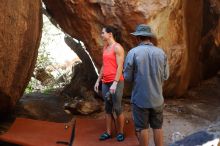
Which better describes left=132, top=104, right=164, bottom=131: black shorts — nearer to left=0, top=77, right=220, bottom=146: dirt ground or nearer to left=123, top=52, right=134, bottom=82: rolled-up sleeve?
left=123, top=52, right=134, bottom=82: rolled-up sleeve

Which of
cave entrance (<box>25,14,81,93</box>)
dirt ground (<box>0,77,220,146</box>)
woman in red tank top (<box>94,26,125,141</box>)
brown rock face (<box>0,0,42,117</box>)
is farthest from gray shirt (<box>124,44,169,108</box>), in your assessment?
cave entrance (<box>25,14,81,93</box>)

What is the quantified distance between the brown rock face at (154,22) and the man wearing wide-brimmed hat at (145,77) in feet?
7.78

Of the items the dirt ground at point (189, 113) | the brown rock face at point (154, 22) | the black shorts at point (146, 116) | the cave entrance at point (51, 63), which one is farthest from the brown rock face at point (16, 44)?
the cave entrance at point (51, 63)

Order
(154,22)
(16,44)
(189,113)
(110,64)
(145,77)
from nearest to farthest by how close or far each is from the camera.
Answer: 1. (145,77)
2. (110,64)
3. (16,44)
4. (154,22)
5. (189,113)

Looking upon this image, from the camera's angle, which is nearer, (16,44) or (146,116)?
(146,116)

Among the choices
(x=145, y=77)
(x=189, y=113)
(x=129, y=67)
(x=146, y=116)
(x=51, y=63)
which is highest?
(x=129, y=67)

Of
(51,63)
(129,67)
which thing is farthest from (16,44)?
(51,63)

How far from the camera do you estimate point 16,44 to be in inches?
249

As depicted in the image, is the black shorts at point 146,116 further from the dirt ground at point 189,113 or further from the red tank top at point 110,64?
the dirt ground at point 189,113

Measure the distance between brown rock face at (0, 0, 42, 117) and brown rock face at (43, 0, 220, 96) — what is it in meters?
0.96

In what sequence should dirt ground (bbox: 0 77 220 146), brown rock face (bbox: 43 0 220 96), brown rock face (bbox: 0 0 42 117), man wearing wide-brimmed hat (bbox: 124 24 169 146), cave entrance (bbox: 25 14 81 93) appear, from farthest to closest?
cave entrance (bbox: 25 14 81 93)
brown rock face (bbox: 43 0 220 96)
dirt ground (bbox: 0 77 220 146)
brown rock face (bbox: 0 0 42 117)
man wearing wide-brimmed hat (bbox: 124 24 169 146)

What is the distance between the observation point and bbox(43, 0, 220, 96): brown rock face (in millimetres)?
7109

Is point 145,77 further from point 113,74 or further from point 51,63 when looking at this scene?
point 51,63

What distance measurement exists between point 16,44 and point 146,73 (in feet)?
8.50
